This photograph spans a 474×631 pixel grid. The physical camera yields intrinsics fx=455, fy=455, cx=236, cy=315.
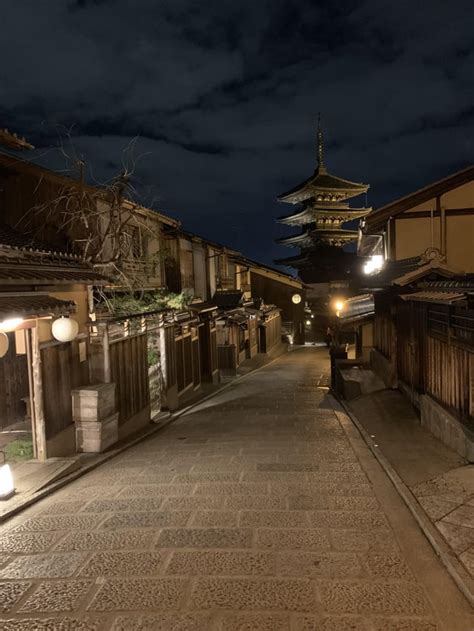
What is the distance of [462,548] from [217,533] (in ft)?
9.63

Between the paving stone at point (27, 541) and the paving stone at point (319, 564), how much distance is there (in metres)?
2.96

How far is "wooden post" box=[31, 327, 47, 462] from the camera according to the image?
8922mm

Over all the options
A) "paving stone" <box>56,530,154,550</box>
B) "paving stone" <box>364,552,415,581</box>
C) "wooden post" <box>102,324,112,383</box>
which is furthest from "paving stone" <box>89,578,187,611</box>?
"wooden post" <box>102,324,112,383</box>

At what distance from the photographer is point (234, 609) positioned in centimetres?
434

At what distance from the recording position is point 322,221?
→ 40688mm

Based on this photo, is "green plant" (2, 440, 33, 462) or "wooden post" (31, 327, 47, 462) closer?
"wooden post" (31, 327, 47, 462)

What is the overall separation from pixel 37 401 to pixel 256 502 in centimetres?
488

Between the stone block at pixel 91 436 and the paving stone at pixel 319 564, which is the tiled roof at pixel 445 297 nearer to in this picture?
the paving stone at pixel 319 564

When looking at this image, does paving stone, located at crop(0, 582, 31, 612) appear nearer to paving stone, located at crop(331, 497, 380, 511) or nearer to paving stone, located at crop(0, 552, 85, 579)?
paving stone, located at crop(0, 552, 85, 579)

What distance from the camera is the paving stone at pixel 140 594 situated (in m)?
4.45

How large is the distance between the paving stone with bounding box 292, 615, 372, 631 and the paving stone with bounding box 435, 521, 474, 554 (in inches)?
73.1

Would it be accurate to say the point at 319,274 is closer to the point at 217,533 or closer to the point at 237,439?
the point at 237,439

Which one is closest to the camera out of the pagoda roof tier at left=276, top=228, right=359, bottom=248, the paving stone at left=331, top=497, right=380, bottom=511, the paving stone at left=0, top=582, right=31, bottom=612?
the paving stone at left=0, top=582, right=31, bottom=612

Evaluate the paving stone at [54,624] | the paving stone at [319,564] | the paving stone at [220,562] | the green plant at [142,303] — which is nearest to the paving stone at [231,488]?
the paving stone at [220,562]
